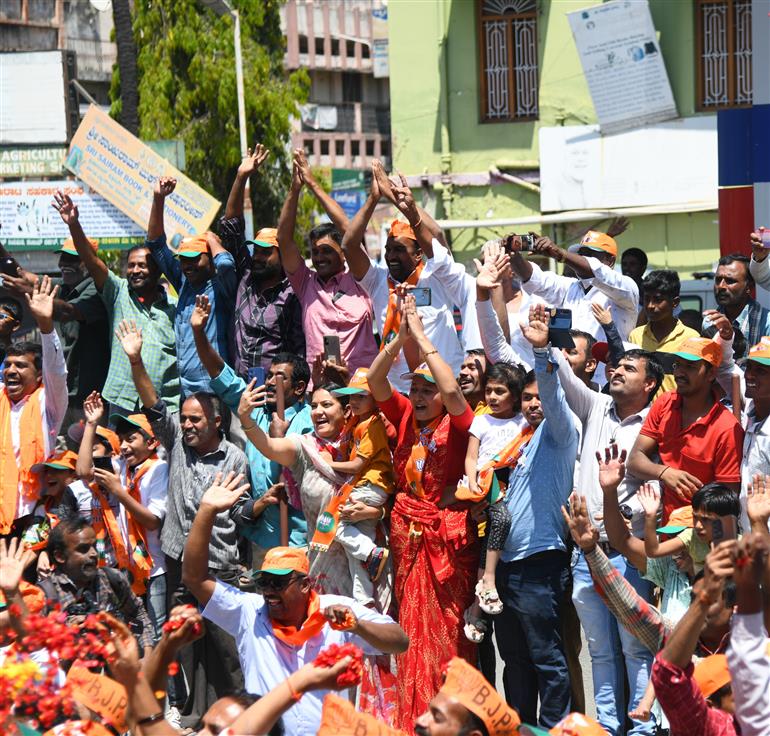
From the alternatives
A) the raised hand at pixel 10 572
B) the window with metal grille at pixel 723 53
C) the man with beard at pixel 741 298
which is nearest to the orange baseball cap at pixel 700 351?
the man with beard at pixel 741 298

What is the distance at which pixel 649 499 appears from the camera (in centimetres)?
580

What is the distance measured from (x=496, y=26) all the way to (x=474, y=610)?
17129 mm

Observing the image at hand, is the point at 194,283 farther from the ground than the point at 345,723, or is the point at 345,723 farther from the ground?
the point at 194,283

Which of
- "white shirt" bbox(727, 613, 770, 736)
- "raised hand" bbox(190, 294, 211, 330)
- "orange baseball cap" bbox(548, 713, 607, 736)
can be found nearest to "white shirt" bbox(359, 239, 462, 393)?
"raised hand" bbox(190, 294, 211, 330)

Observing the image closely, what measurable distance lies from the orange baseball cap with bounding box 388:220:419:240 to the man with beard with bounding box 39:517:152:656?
2.57m

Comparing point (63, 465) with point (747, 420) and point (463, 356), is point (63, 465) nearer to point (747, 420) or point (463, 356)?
point (463, 356)

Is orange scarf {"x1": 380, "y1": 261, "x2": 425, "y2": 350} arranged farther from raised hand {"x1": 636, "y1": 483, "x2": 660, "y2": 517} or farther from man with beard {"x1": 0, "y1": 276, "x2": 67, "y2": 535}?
man with beard {"x1": 0, "y1": 276, "x2": 67, "y2": 535}

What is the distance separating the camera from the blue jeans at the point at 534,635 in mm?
6453

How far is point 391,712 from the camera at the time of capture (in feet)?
21.5

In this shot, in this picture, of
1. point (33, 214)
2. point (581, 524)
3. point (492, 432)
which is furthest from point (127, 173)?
point (581, 524)

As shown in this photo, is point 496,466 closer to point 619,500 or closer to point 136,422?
point 619,500

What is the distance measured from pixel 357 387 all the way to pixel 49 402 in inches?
79.9

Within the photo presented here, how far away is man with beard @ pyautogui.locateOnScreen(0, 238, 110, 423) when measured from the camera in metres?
8.68

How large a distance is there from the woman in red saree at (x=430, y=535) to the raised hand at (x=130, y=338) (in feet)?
5.19
